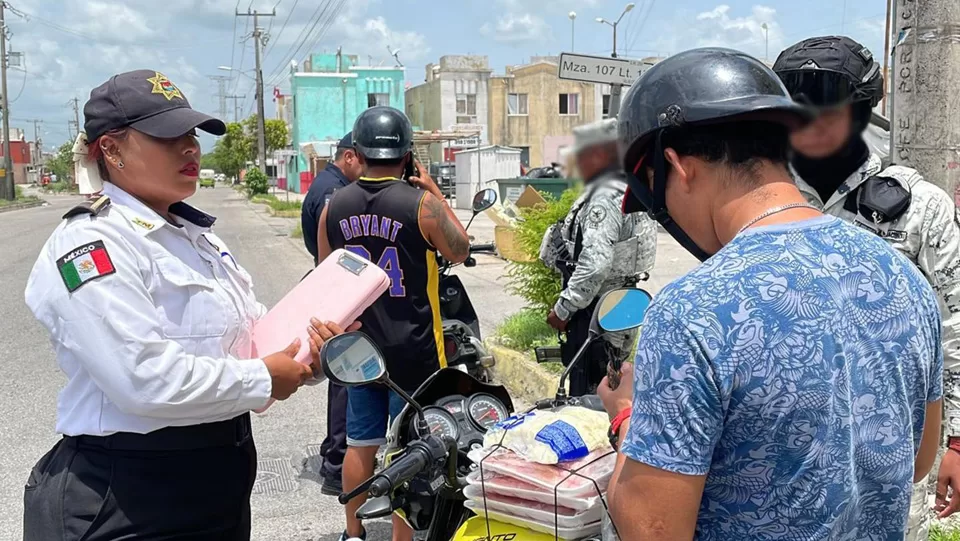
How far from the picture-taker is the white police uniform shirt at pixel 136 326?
1876 mm

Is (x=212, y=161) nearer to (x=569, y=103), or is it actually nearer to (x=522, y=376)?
(x=569, y=103)

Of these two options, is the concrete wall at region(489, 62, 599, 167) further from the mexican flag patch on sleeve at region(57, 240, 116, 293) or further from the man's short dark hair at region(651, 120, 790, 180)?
the man's short dark hair at region(651, 120, 790, 180)

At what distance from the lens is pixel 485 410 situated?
244 cm

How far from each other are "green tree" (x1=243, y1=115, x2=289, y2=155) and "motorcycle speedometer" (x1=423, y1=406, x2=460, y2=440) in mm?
62230

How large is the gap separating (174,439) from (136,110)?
89 centimetres

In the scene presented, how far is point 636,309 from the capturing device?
2.12m

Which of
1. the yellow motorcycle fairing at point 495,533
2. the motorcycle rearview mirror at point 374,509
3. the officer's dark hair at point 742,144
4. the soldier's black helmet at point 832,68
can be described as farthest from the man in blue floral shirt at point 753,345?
the soldier's black helmet at point 832,68

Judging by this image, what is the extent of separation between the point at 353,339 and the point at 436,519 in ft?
1.77

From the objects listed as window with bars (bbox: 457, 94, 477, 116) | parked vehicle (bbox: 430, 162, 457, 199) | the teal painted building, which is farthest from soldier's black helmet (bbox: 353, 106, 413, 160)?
the teal painted building

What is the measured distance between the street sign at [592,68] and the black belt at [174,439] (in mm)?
4423

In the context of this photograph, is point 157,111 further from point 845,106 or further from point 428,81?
point 428,81

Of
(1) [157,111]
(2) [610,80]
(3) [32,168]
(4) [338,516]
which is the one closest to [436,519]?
(1) [157,111]

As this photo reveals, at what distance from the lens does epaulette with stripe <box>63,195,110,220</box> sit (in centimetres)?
203

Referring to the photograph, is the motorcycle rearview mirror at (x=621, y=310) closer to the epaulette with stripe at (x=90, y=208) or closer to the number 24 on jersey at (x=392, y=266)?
the epaulette with stripe at (x=90, y=208)
